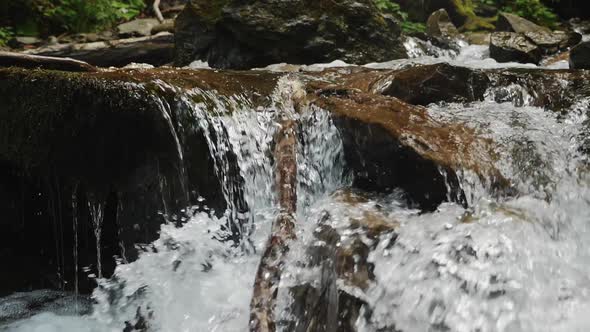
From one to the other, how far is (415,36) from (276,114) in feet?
19.0

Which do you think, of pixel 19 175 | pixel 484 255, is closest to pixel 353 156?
pixel 484 255

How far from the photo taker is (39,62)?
350 centimetres

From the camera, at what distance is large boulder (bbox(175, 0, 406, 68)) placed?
6.27 m

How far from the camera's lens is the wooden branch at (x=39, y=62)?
346 centimetres

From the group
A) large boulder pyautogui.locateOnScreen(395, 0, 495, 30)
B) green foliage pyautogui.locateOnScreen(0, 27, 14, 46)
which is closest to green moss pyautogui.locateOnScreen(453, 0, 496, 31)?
large boulder pyautogui.locateOnScreen(395, 0, 495, 30)

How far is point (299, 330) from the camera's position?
247 cm

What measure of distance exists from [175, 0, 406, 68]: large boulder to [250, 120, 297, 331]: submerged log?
281 centimetres

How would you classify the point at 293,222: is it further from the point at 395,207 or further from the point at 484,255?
the point at 484,255

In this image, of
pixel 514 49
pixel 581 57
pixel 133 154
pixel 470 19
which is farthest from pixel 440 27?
pixel 133 154

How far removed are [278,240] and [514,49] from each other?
528 cm

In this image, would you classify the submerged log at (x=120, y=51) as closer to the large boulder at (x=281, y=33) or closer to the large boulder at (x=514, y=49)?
the large boulder at (x=281, y=33)

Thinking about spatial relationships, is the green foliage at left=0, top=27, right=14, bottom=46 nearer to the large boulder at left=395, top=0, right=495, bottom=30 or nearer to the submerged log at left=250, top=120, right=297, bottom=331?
the submerged log at left=250, top=120, right=297, bottom=331

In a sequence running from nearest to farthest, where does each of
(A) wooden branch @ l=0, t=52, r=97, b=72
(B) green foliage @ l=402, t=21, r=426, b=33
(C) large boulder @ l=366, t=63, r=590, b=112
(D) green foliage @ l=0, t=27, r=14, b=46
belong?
1. (A) wooden branch @ l=0, t=52, r=97, b=72
2. (C) large boulder @ l=366, t=63, r=590, b=112
3. (D) green foliage @ l=0, t=27, r=14, b=46
4. (B) green foliage @ l=402, t=21, r=426, b=33

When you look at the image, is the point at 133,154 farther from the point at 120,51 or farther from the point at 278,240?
the point at 120,51
